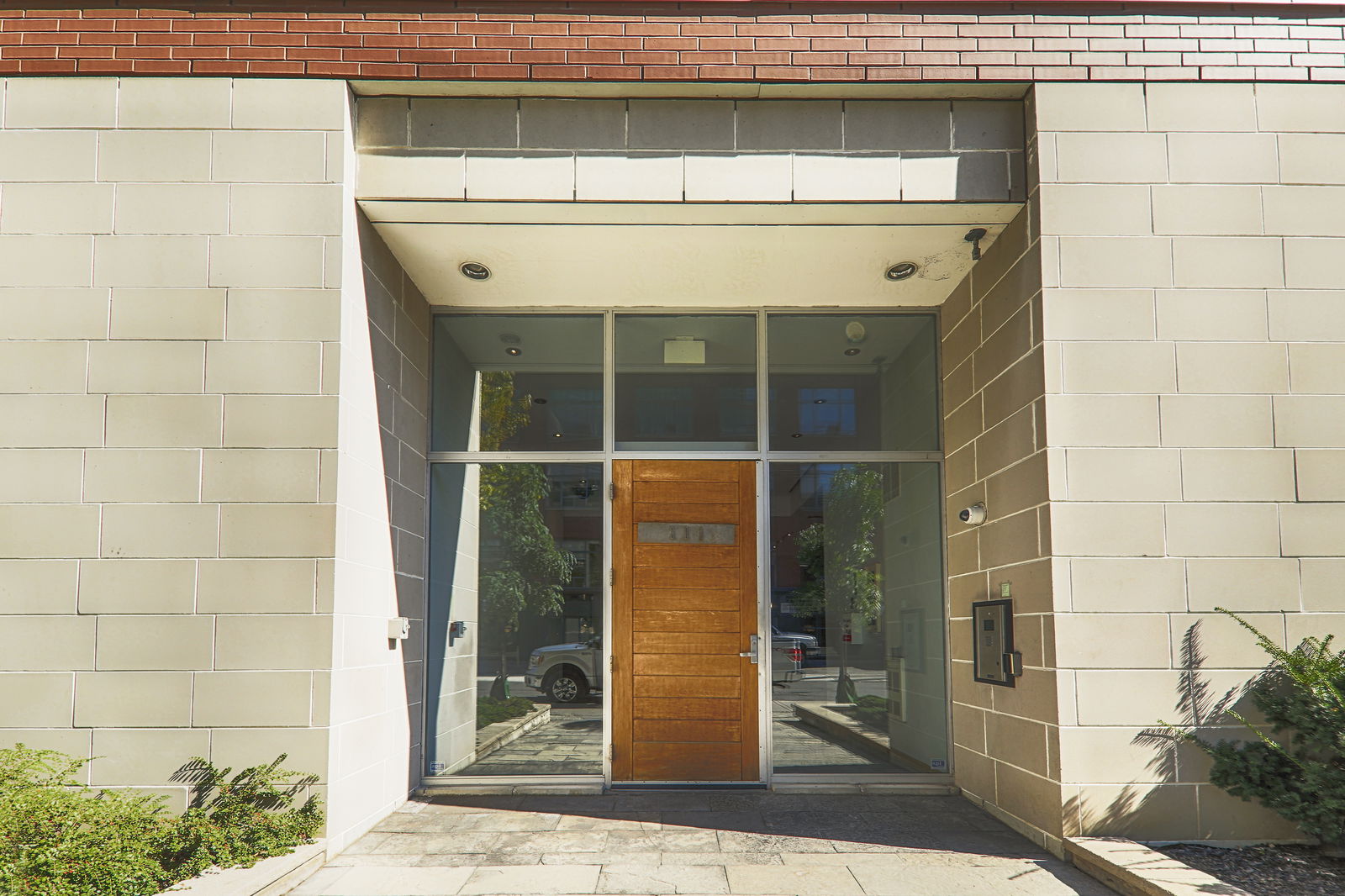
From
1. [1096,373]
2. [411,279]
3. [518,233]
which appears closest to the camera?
[1096,373]

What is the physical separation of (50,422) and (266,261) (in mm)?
1304

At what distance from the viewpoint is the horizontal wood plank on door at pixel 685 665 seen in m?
6.77

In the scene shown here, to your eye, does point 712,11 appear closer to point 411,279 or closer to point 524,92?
point 524,92

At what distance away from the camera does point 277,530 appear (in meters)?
5.00

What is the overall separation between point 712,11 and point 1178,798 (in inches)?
180

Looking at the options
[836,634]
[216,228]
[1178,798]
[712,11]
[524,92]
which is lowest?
[1178,798]

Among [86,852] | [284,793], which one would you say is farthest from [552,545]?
[86,852]

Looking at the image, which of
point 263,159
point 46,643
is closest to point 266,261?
point 263,159

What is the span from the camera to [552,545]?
683 cm

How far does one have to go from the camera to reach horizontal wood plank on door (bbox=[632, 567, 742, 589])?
6.85 metres

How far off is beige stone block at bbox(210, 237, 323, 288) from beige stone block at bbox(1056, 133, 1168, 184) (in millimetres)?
3851

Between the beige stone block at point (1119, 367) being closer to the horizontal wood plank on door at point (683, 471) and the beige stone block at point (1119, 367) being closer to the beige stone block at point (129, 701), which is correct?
the horizontal wood plank on door at point (683, 471)

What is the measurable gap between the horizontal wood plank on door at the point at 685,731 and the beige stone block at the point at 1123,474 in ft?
9.18

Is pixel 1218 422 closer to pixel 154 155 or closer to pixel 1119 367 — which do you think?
pixel 1119 367
